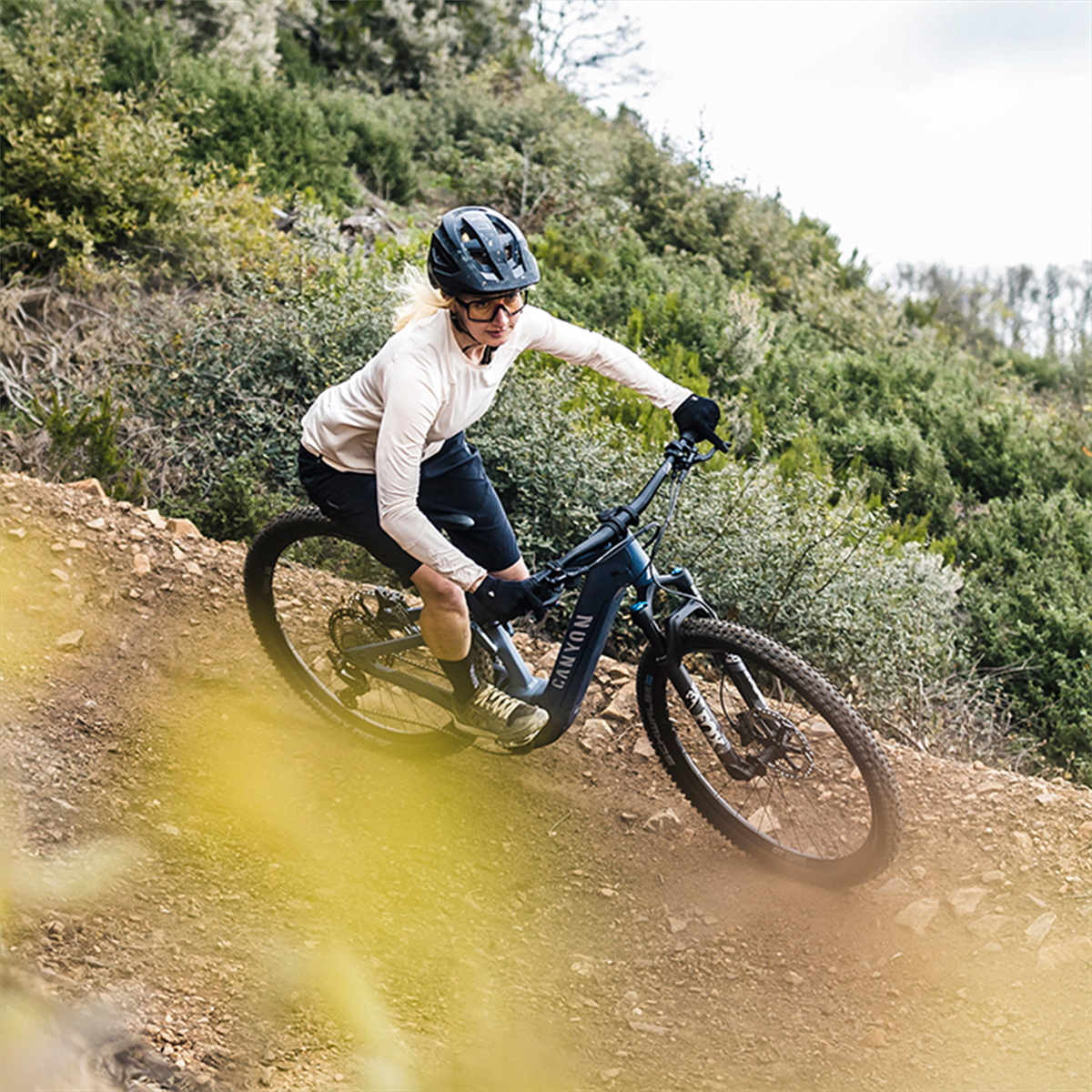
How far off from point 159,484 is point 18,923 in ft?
12.4

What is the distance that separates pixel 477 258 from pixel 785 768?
212 centimetres

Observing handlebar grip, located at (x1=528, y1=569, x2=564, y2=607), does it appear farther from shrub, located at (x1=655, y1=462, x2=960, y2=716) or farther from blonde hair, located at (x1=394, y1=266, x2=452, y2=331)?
shrub, located at (x1=655, y1=462, x2=960, y2=716)

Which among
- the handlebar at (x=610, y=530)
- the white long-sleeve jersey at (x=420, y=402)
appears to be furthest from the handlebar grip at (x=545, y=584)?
the white long-sleeve jersey at (x=420, y=402)

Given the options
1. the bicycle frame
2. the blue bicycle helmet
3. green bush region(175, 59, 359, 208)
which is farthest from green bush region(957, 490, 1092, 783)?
green bush region(175, 59, 359, 208)

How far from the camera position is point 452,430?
3.31 meters

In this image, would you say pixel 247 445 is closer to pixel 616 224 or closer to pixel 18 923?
pixel 18 923

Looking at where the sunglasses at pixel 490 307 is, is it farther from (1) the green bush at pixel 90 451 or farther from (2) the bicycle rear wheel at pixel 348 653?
(1) the green bush at pixel 90 451

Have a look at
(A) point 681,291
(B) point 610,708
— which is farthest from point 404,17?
(B) point 610,708

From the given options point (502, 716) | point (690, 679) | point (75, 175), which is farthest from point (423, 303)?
point (75, 175)

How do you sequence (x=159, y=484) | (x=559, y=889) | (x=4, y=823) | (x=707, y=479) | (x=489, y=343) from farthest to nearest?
1. (x=159, y=484)
2. (x=707, y=479)
3. (x=559, y=889)
4. (x=4, y=823)
5. (x=489, y=343)

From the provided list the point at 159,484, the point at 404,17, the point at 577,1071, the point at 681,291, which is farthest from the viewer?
the point at 404,17

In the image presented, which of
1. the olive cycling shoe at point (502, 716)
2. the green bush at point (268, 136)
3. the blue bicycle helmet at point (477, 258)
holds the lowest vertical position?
the olive cycling shoe at point (502, 716)

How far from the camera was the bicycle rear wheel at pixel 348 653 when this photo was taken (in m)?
3.98

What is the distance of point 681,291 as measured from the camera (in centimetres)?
1030
